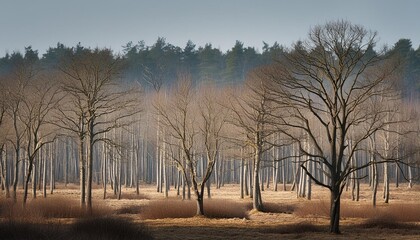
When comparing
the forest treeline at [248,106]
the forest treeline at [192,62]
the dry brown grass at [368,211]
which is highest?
the forest treeline at [192,62]

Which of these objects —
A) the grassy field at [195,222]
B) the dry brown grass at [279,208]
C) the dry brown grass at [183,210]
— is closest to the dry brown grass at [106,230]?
the grassy field at [195,222]

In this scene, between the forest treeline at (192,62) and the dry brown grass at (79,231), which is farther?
the forest treeline at (192,62)

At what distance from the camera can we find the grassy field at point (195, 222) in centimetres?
1594

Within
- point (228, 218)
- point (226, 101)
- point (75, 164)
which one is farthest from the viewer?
point (75, 164)

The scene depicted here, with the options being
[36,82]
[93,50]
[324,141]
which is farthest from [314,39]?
[324,141]

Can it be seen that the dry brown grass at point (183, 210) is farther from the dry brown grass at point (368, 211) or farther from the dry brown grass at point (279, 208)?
the dry brown grass at point (368, 211)

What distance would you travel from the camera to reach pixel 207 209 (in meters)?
29.9

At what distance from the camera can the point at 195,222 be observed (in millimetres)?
26547

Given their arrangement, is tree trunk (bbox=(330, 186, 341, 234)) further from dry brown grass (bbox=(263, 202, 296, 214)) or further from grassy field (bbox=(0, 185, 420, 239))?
dry brown grass (bbox=(263, 202, 296, 214))

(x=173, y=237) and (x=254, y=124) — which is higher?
(x=254, y=124)

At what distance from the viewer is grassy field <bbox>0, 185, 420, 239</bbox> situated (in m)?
15.9

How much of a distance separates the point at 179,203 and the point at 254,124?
24.8 feet

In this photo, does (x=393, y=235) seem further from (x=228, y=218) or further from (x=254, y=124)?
(x=254, y=124)

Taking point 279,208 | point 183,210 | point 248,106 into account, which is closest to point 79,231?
point 183,210
